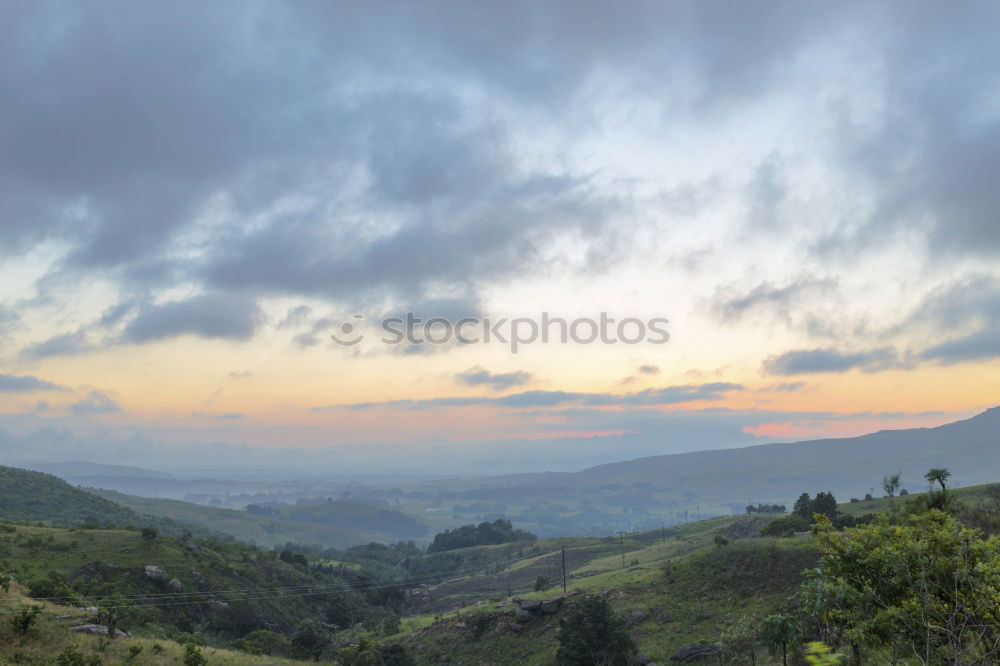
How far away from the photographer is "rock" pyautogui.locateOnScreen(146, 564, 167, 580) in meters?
92.6

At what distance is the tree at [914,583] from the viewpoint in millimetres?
15750

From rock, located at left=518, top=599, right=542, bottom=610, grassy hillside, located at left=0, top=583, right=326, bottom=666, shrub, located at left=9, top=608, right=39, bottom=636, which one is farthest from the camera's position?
rock, located at left=518, top=599, right=542, bottom=610

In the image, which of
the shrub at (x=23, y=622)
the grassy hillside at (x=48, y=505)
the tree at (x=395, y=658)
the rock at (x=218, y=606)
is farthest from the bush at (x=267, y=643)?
the grassy hillside at (x=48, y=505)

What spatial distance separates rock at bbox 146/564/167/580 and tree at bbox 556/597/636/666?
70607 mm

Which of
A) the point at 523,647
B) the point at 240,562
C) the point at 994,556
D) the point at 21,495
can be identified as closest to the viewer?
the point at 994,556

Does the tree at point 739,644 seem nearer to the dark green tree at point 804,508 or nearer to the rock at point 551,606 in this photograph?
the rock at point 551,606

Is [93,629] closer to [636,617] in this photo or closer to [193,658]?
[193,658]

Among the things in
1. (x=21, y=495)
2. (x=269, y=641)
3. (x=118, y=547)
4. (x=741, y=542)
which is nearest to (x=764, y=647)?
(x=741, y=542)

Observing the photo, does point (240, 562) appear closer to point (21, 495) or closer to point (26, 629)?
point (26, 629)

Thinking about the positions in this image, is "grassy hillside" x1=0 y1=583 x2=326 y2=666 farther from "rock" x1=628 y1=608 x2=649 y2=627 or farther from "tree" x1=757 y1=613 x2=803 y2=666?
"rock" x1=628 y1=608 x2=649 y2=627

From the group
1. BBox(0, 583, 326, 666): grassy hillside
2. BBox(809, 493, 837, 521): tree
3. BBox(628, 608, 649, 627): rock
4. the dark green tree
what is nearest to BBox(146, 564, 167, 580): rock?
BBox(0, 583, 326, 666): grassy hillside

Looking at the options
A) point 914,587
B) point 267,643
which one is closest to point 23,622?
point 267,643

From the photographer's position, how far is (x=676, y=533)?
168 metres

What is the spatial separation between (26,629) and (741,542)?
267 ft
